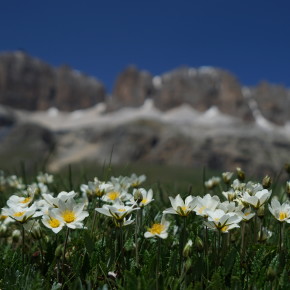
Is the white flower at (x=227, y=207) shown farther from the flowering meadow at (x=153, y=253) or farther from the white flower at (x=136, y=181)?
the white flower at (x=136, y=181)

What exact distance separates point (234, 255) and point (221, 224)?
34cm

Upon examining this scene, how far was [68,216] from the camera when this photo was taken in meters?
2.51

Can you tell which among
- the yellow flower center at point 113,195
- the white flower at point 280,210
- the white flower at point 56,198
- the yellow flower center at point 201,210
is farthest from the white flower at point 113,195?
the white flower at point 280,210

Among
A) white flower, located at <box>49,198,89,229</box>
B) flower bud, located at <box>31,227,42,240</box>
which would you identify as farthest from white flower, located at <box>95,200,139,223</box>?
flower bud, located at <box>31,227,42,240</box>

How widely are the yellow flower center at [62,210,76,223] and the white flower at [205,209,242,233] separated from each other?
0.86 meters

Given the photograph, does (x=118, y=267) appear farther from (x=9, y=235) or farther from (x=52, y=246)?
(x=9, y=235)

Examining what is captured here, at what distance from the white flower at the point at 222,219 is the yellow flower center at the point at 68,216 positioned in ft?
2.83

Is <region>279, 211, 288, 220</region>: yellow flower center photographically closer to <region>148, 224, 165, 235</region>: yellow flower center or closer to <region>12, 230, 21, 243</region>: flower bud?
<region>148, 224, 165, 235</region>: yellow flower center

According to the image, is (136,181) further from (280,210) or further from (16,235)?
(280,210)

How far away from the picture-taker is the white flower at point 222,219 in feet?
7.84

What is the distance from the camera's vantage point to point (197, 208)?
2.60 meters

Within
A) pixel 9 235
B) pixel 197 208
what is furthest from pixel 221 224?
pixel 9 235

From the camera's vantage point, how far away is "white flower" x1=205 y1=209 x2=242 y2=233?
2.39m

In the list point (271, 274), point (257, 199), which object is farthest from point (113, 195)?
point (271, 274)
